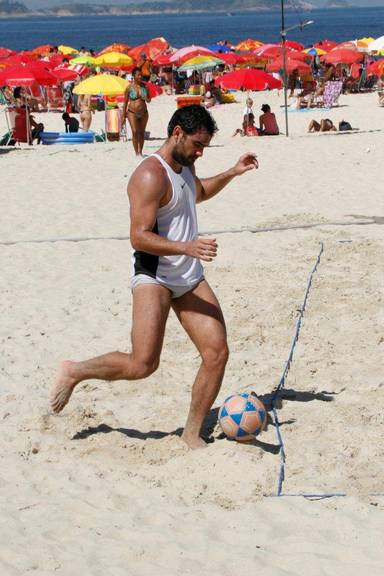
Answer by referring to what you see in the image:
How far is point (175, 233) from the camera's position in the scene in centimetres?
458

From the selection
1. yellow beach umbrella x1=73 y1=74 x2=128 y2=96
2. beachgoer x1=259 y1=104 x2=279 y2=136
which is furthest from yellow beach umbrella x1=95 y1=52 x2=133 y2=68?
beachgoer x1=259 y1=104 x2=279 y2=136

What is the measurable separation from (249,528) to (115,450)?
3.43 ft

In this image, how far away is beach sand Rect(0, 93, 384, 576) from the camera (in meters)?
3.82

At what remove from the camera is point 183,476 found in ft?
14.6

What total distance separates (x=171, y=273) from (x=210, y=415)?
39.6 inches

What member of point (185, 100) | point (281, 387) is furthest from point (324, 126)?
point (281, 387)

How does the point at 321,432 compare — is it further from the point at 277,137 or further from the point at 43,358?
the point at 277,137

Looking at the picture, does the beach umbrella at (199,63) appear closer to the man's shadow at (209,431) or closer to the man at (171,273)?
the man's shadow at (209,431)

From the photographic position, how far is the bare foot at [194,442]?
15.5ft

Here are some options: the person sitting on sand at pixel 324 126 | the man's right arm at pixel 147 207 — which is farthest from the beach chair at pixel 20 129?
the man's right arm at pixel 147 207

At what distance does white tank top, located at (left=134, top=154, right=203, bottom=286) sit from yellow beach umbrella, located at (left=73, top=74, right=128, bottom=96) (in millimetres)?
13777

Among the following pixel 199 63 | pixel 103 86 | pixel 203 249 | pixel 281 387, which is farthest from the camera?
pixel 199 63

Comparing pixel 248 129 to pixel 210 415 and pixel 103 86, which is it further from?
pixel 210 415

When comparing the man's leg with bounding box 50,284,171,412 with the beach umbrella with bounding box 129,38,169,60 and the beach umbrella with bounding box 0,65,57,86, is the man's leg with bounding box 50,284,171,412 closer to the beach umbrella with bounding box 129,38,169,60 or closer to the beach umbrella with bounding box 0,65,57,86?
the beach umbrella with bounding box 0,65,57,86
